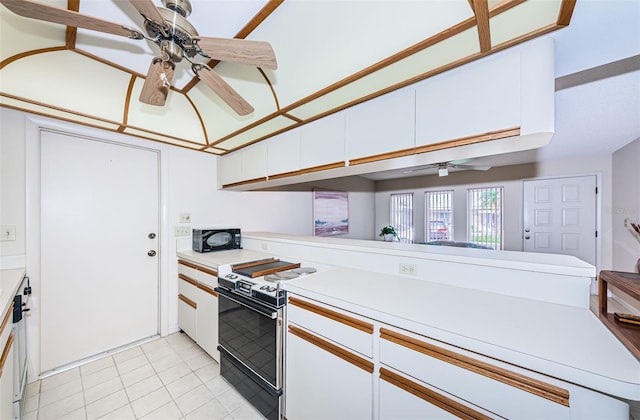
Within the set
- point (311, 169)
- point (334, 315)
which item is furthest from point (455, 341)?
point (311, 169)

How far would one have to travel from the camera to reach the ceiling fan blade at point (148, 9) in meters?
0.85

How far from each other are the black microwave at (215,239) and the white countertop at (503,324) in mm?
1532

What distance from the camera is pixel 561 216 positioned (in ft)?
13.5

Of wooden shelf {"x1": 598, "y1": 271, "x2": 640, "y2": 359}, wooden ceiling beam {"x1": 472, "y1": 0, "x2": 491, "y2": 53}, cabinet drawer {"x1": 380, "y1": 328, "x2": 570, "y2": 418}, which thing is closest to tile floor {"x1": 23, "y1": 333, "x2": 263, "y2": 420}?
cabinet drawer {"x1": 380, "y1": 328, "x2": 570, "y2": 418}

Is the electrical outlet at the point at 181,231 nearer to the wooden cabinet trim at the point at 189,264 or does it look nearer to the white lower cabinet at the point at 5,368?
the wooden cabinet trim at the point at 189,264

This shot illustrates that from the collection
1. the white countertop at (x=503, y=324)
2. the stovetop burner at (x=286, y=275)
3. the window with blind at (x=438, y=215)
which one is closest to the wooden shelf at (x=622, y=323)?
the white countertop at (x=503, y=324)

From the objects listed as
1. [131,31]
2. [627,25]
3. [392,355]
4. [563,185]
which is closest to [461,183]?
[563,185]

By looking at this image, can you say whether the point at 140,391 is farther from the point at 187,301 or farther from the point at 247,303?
the point at 247,303

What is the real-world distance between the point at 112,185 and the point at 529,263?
3.32 meters

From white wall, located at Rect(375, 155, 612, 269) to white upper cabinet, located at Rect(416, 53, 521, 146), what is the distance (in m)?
4.36

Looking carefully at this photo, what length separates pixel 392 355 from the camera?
1054 millimetres

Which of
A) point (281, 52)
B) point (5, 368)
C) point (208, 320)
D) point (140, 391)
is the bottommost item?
point (140, 391)

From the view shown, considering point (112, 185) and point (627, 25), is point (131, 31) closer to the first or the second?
point (112, 185)

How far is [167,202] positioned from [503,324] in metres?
3.00
